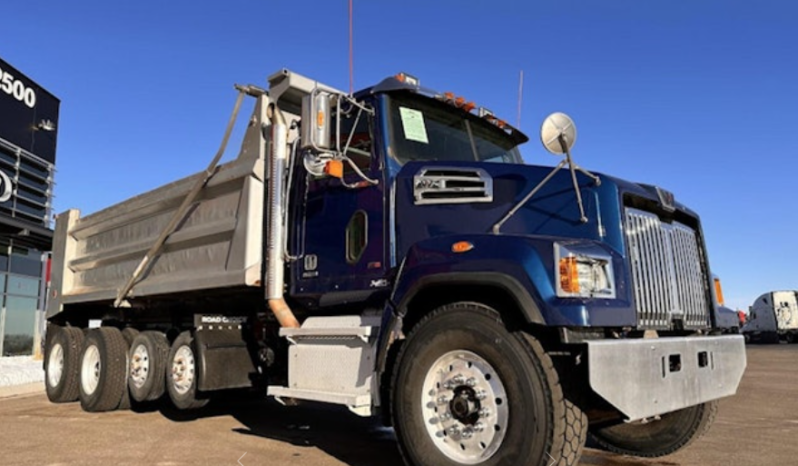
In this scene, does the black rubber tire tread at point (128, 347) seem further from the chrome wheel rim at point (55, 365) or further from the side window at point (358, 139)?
the side window at point (358, 139)

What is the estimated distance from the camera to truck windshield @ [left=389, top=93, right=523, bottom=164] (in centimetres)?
497

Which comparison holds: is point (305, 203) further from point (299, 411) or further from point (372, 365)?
point (299, 411)

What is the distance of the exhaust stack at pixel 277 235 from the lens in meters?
5.32

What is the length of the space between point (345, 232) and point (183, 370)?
282 cm

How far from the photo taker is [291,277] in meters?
5.42

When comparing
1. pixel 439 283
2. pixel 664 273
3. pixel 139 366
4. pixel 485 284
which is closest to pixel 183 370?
pixel 139 366

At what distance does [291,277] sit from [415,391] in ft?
5.99

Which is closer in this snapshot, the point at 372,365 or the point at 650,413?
the point at 650,413

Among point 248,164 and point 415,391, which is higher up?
point 248,164

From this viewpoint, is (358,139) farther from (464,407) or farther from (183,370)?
(183,370)

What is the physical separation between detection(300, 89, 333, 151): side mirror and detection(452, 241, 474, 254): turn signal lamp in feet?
4.32

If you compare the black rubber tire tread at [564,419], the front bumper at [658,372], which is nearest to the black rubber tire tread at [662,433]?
the front bumper at [658,372]

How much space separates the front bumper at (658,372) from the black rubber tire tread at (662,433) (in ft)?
1.71

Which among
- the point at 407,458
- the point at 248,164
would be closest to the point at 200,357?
the point at 248,164
